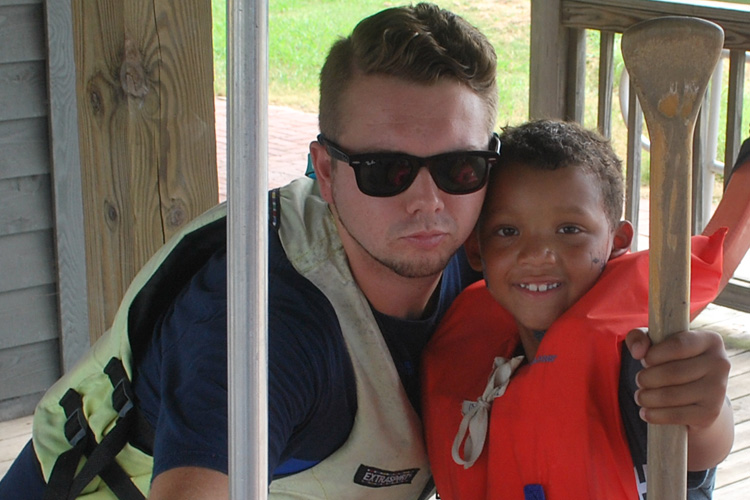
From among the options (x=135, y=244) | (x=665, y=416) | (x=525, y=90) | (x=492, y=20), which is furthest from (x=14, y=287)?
(x=492, y=20)

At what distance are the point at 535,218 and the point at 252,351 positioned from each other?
979 millimetres

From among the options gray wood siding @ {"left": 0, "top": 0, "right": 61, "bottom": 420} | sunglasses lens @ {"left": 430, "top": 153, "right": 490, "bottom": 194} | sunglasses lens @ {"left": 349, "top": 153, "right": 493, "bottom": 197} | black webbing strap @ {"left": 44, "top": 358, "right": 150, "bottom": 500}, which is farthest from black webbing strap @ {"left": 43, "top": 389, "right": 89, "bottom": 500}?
gray wood siding @ {"left": 0, "top": 0, "right": 61, "bottom": 420}

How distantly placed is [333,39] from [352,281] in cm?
826

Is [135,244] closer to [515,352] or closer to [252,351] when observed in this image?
[515,352]

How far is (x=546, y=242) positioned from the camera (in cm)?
167

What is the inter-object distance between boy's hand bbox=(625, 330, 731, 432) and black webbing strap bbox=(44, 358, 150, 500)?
993mm

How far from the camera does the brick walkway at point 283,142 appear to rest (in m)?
7.18

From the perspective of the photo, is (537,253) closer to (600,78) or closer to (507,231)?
(507,231)

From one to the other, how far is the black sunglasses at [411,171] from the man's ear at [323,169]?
112 millimetres

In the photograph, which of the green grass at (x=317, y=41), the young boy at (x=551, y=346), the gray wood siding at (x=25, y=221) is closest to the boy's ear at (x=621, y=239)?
the young boy at (x=551, y=346)

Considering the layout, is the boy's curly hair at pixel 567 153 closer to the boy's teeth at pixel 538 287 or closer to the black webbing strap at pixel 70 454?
the boy's teeth at pixel 538 287

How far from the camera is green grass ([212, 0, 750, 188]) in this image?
9.33 meters

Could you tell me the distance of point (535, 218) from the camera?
1.69 m

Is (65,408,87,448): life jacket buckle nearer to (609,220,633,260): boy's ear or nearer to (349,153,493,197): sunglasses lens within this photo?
(349,153,493,197): sunglasses lens
